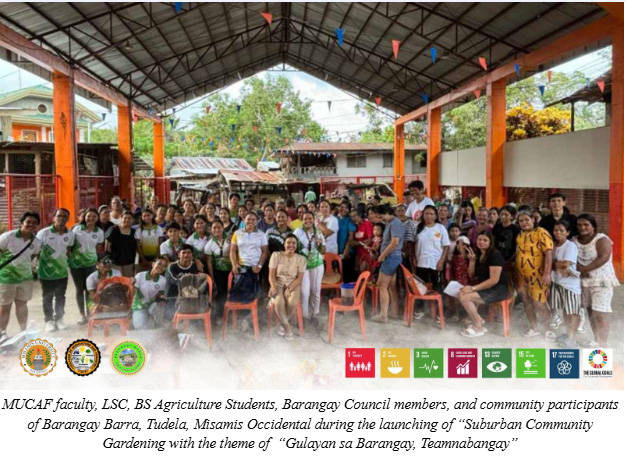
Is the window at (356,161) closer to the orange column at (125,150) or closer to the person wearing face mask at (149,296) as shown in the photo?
the orange column at (125,150)

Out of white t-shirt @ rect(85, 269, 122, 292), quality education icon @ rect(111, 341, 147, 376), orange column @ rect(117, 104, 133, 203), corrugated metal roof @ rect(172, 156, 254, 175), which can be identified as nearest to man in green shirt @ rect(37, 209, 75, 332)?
white t-shirt @ rect(85, 269, 122, 292)

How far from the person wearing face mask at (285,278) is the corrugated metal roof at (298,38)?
248 inches

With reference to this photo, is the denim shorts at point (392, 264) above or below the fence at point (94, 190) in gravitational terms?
below

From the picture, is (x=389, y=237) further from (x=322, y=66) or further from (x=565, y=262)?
(x=322, y=66)

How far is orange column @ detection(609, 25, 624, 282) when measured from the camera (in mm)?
6652

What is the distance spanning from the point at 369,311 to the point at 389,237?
2.88ft

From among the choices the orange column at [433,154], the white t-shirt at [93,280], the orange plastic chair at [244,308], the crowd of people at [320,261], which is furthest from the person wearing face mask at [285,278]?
the orange column at [433,154]

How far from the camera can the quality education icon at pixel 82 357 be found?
360 cm

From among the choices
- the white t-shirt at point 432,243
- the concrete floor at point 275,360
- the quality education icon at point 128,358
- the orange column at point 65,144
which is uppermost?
the orange column at point 65,144

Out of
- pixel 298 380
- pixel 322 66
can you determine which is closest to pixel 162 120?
pixel 322 66

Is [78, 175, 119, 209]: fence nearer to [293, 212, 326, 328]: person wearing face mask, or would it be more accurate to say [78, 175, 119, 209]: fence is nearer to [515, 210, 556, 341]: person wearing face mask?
[293, 212, 326, 328]: person wearing face mask

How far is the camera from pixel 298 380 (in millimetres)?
3803

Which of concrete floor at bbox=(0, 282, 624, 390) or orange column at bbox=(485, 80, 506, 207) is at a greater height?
orange column at bbox=(485, 80, 506, 207)

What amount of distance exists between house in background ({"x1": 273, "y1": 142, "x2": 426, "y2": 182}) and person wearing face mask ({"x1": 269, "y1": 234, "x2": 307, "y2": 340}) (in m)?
20.5
